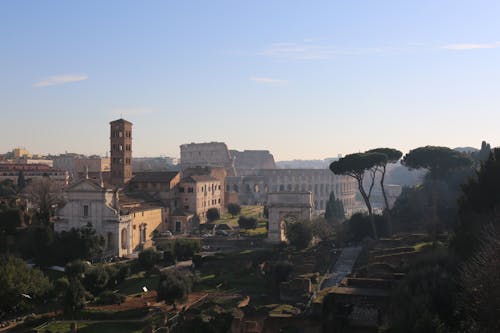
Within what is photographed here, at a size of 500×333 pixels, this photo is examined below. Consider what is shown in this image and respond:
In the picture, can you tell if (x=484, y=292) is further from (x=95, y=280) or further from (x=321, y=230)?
(x=321, y=230)

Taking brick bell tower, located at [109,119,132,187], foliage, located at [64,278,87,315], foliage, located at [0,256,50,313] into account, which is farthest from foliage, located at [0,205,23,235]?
foliage, located at [64,278,87,315]

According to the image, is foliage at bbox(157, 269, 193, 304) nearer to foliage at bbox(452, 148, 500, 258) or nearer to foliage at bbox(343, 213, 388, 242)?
foliage at bbox(452, 148, 500, 258)

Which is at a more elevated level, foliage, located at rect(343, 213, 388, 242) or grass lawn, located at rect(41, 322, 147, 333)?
foliage, located at rect(343, 213, 388, 242)

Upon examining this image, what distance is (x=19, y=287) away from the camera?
2477 cm

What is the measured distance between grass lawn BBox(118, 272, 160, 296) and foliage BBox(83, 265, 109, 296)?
1.09 meters

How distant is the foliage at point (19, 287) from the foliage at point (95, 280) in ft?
5.84

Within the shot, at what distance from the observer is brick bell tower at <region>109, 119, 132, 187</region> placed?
152 feet

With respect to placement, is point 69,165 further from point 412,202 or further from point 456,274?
point 456,274

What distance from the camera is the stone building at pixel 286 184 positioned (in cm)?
7678

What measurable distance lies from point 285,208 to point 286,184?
3983 cm

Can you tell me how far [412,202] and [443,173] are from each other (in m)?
3.39

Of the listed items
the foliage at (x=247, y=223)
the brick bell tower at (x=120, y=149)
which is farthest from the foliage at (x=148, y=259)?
the brick bell tower at (x=120, y=149)

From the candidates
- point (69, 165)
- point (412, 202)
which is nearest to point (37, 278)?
point (412, 202)

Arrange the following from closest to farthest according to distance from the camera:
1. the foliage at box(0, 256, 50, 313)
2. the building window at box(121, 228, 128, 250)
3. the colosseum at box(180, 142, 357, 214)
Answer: the foliage at box(0, 256, 50, 313) → the building window at box(121, 228, 128, 250) → the colosseum at box(180, 142, 357, 214)
